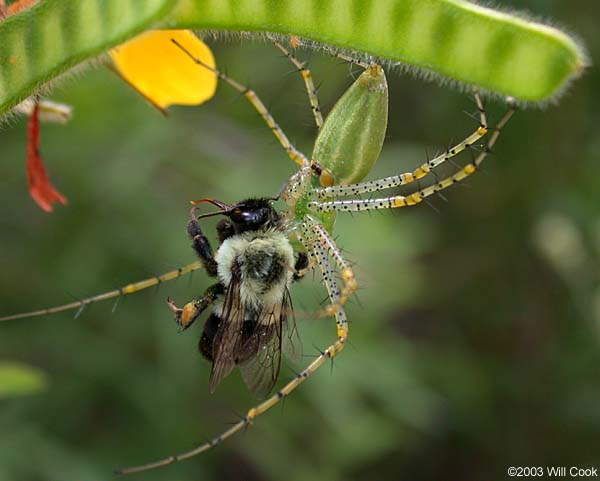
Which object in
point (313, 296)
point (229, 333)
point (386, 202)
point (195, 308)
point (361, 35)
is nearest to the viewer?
point (361, 35)

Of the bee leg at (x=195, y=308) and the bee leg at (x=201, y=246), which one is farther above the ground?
the bee leg at (x=201, y=246)

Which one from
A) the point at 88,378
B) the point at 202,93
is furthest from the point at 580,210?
the point at 202,93

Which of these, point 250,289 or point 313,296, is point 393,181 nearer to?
point 250,289

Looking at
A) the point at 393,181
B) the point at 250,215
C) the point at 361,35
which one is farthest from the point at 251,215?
the point at 361,35

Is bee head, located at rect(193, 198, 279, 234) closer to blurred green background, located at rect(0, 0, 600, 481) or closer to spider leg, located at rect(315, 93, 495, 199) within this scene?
spider leg, located at rect(315, 93, 495, 199)

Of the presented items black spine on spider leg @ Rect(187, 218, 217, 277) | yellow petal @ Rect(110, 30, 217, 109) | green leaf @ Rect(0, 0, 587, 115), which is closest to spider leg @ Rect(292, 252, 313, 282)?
black spine on spider leg @ Rect(187, 218, 217, 277)

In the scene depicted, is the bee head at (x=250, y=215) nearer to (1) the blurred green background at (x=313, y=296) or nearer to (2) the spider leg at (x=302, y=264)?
(2) the spider leg at (x=302, y=264)

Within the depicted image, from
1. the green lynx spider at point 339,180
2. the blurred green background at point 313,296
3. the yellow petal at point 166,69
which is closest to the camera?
the green lynx spider at point 339,180

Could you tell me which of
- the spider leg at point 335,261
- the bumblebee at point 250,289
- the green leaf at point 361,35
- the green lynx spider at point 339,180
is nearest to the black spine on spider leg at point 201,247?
the bumblebee at point 250,289
